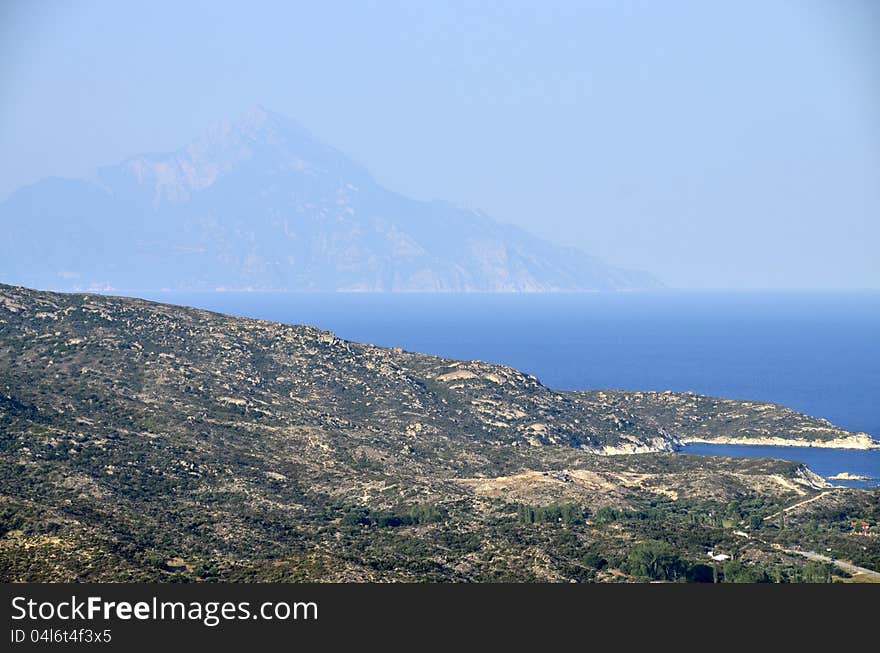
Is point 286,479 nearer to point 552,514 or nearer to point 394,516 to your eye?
point 394,516

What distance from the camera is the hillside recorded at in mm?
98000

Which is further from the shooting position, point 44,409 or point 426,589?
point 44,409

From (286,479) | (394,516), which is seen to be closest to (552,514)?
(394,516)

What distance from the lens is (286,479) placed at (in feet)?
462

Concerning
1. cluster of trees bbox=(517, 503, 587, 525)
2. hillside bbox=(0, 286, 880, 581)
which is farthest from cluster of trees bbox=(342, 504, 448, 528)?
cluster of trees bbox=(517, 503, 587, 525)

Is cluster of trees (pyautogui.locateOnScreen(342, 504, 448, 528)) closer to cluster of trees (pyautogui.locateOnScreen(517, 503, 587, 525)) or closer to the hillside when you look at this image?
the hillside

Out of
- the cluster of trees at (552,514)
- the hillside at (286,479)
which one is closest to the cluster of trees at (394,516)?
the hillside at (286,479)

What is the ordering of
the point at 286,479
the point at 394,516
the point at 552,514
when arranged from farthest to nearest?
1. the point at 286,479
2. the point at 394,516
3. the point at 552,514

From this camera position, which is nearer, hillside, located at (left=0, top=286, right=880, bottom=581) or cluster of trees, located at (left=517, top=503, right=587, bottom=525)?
hillside, located at (left=0, top=286, right=880, bottom=581)

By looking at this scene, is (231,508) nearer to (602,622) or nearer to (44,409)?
(44,409)

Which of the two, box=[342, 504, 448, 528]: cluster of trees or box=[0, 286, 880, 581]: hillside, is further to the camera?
box=[342, 504, 448, 528]: cluster of trees

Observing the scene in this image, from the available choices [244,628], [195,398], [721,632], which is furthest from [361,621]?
[195,398]

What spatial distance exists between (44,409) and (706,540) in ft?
275

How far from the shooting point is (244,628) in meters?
59.3
